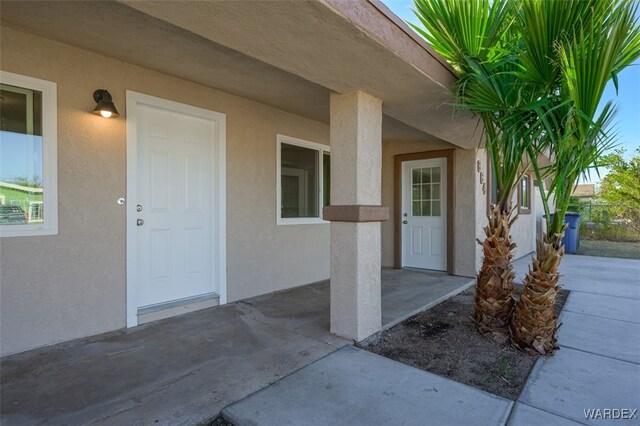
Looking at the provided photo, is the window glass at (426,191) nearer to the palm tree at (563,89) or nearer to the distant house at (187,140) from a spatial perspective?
the distant house at (187,140)

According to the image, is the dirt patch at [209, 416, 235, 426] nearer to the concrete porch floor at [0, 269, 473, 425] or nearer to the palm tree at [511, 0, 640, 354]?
the concrete porch floor at [0, 269, 473, 425]

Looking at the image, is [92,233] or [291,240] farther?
[291,240]

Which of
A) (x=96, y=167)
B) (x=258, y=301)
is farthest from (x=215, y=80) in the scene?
(x=258, y=301)

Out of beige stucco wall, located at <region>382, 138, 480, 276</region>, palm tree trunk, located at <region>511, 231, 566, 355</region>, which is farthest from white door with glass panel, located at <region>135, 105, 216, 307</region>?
beige stucco wall, located at <region>382, 138, 480, 276</region>

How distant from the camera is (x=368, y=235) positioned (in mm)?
3246

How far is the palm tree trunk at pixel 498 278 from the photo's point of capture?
10.8ft

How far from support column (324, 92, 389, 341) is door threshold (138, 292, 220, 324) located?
159 centimetres

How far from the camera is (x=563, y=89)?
107 inches

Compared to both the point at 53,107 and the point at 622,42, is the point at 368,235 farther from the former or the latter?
the point at 53,107

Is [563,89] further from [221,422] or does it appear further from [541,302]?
[221,422]

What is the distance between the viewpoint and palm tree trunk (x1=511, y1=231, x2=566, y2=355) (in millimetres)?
2854

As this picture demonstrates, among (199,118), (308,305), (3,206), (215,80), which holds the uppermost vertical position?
(215,80)

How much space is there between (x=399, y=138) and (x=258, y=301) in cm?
391

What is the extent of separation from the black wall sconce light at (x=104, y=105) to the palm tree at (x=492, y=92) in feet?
9.77
